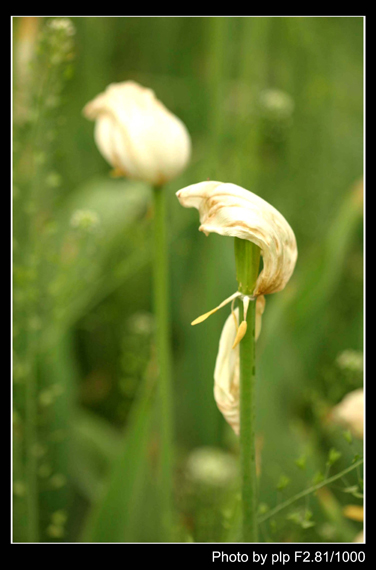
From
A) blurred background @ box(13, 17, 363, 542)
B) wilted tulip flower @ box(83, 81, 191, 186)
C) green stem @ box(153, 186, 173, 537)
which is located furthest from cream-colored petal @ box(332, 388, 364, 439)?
wilted tulip flower @ box(83, 81, 191, 186)

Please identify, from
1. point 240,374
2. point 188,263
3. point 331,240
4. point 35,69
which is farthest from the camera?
point 188,263

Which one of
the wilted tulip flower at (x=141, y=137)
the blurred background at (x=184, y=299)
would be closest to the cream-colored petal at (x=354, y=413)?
the blurred background at (x=184, y=299)

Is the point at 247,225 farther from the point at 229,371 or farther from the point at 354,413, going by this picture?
the point at 354,413

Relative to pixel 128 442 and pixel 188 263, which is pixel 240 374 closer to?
pixel 128 442

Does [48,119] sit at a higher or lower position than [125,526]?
higher

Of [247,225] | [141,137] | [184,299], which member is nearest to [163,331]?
[141,137]

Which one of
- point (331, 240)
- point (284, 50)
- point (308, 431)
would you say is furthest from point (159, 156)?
point (284, 50)

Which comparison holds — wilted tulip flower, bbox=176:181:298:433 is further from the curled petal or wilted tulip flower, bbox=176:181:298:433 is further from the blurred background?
the blurred background
